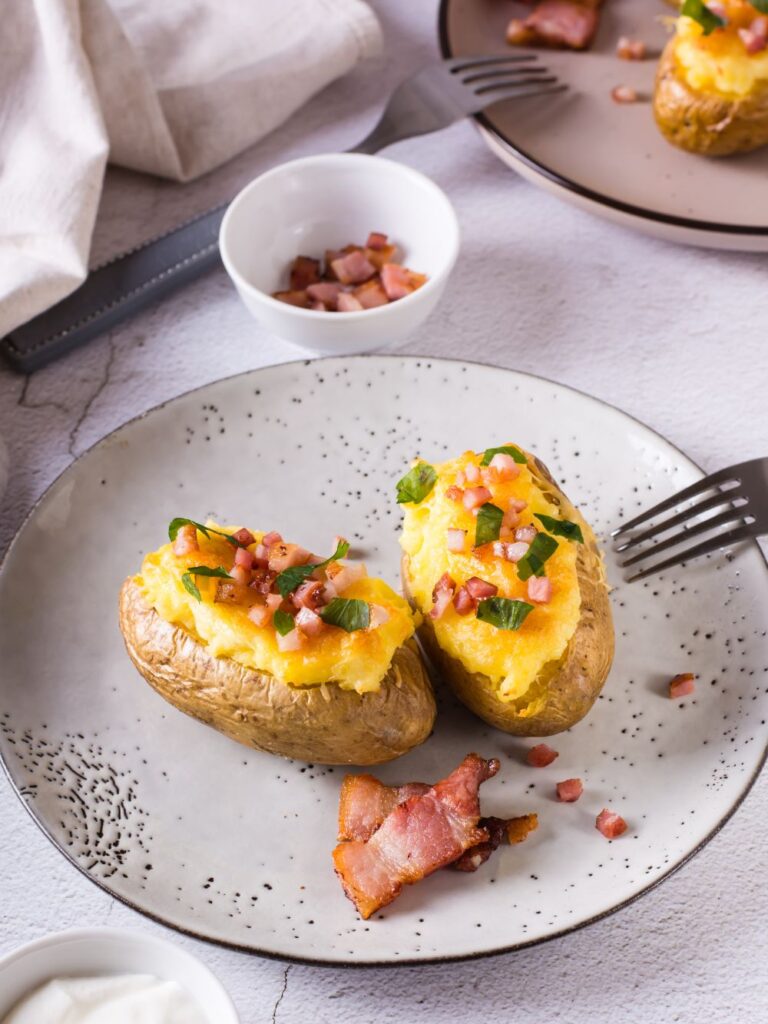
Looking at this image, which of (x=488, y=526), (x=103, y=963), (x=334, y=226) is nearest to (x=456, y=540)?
(x=488, y=526)

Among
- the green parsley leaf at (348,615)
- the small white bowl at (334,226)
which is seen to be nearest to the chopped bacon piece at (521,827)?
the green parsley leaf at (348,615)

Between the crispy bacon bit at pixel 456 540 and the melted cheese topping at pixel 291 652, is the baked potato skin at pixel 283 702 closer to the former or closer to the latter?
the melted cheese topping at pixel 291 652

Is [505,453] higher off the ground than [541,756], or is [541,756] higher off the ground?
[505,453]

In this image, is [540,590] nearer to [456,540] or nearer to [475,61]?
[456,540]

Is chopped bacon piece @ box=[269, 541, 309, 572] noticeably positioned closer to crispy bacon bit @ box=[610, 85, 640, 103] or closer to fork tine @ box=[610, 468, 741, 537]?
fork tine @ box=[610, 468, 741, 537]

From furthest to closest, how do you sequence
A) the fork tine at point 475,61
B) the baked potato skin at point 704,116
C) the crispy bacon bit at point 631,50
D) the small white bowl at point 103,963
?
1. the crispy bacon bit at point 631,50
2. the fork tine at point 475,61
3. the baked potato skin at point 704,116
4. the small white bowl at point 103,963

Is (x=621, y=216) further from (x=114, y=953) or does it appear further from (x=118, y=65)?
(x=114, y=953)

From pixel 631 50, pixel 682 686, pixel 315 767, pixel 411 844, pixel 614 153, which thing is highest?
pixel 631 50
